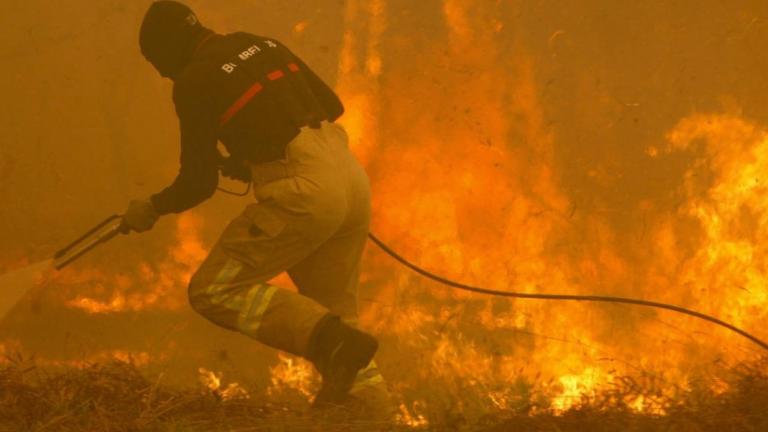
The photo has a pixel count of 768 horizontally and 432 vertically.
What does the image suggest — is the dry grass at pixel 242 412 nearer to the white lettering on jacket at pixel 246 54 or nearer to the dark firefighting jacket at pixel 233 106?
the dark firefighting jacket at pixel 233 106

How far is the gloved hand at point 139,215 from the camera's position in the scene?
358 centimetres

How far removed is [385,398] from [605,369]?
1.42 m

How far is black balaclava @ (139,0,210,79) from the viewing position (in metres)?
3.46

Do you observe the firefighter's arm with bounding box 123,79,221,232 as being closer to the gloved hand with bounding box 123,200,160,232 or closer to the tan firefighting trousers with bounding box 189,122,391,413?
the gloved hand with bounding box 123,200,160,232

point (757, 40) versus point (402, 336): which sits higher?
point (757, 40)

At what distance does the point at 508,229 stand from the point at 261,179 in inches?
58.6

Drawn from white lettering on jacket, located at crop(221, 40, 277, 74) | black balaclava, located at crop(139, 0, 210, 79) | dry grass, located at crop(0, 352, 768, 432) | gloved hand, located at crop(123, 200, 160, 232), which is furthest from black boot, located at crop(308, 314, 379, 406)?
black balaclava, located at crop(139, 0, 210, 79)

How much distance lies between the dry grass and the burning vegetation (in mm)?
898

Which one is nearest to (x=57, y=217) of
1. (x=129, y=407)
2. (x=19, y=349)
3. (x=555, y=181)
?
(x=19, y=349)

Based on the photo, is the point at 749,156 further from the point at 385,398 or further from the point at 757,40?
the point at 385,398

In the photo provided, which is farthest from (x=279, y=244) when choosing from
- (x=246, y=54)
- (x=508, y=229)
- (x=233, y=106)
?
(x=508, y=229)

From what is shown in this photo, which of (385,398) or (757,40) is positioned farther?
(757,40)

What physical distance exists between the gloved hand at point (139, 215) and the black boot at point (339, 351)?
73cm

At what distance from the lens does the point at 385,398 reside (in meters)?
3.65
